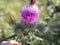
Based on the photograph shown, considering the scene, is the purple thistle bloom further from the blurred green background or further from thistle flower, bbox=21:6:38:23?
the blurred green background

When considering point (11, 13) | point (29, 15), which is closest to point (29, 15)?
point (29, 15)

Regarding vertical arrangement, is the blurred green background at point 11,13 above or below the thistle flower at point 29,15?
below

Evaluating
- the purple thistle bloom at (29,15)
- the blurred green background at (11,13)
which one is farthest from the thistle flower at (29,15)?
the blurred green background at (11,13)

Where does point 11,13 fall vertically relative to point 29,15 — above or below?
below

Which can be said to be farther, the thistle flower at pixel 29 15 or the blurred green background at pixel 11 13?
the blurred green background at pixel 11 13

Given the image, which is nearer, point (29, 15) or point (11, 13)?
point (29, 15)

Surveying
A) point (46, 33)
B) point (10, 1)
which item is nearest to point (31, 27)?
point (46, 33)

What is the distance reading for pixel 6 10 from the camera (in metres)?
4.19

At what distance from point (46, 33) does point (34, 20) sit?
1.90 feet

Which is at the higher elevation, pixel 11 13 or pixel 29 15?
pixel 29 15

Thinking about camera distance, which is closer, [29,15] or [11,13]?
[29,15]

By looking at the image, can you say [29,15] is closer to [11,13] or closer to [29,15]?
[29,15]

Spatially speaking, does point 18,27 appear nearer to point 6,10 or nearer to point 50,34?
point 50,34

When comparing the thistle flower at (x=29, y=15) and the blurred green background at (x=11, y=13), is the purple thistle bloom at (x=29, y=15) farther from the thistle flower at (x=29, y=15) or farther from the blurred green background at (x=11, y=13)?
the blurred green background at (x=11, y=13)
